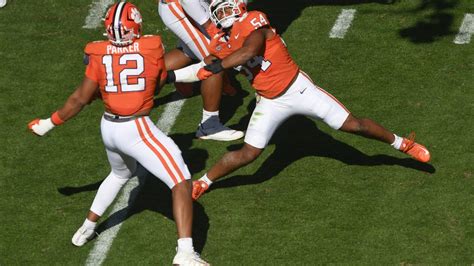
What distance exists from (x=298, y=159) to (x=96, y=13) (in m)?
3.77

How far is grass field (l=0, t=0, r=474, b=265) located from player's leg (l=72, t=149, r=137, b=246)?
0.11 metres

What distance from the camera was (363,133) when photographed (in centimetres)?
970

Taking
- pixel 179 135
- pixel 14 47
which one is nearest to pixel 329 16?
pixel 179 135

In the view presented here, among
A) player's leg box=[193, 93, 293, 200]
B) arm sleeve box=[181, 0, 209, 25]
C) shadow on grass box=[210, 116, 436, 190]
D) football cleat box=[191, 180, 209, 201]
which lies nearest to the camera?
player's leg box=[193, 93, 293, 200]

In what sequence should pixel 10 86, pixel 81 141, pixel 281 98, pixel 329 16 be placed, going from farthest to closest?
pixel 329 16 → pixel 10 86 → pixel 81 141 → pixel 281 98

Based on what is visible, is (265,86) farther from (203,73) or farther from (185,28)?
(185,28)

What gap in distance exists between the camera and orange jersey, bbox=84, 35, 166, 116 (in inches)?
341

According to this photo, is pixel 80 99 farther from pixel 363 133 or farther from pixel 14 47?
pixel 14 47

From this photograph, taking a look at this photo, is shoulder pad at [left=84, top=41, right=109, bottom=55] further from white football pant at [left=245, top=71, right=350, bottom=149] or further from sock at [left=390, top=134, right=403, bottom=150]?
sock at [left=390, top=134, right=403, bottom=150]

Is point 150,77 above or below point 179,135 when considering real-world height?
above

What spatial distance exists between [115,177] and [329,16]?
4351mm

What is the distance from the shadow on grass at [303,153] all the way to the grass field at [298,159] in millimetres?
18

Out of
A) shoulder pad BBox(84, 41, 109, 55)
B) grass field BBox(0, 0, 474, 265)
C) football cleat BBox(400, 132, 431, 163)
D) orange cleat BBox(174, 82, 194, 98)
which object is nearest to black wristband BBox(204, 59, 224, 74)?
shoulder pad BBox(84, 41, 109, 55)

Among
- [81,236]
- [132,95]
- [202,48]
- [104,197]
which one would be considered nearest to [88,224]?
[81,236]
